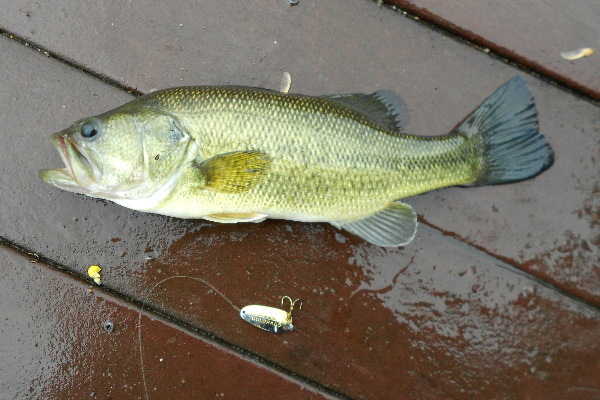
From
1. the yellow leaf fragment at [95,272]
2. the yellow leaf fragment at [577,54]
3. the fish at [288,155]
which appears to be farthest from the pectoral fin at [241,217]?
the yellow leaf fragment at [577,54]

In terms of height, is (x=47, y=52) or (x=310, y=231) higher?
(x=47, y=52)

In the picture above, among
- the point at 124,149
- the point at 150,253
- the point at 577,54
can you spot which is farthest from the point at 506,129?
the point at 150,253

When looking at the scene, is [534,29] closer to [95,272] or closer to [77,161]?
[77,161]

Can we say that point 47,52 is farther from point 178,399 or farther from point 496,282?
point 496,282

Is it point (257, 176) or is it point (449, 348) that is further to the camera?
point (449, 348)

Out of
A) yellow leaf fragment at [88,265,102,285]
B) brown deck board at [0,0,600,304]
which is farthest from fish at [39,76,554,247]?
yellow leaf fragment at [88,265,102,285]

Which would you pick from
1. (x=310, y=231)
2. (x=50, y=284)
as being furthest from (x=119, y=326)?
(x=310, y=231)

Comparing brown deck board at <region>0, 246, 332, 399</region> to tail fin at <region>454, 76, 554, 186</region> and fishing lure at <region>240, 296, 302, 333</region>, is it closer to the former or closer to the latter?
fishing lure at <region>240, 296, 302, 333</region>
